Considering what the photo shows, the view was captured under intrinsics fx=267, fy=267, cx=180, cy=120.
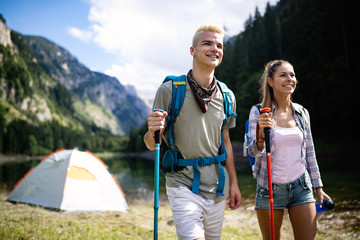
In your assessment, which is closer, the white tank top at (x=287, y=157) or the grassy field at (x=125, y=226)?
the white tank top at (x=287, y=157)

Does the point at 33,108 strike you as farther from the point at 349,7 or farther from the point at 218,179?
the point at 218,179

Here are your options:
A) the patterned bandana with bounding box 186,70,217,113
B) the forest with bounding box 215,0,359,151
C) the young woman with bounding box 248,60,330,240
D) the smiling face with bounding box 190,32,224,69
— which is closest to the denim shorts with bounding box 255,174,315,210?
the young woman with bounding box 248,60,330,240

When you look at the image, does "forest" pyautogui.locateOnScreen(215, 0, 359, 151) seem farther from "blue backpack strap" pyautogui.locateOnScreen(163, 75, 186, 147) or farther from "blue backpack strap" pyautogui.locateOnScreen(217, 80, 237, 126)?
"blue backpack strap" pyautogui.locateOnScreen(163, 75, 186, 147)

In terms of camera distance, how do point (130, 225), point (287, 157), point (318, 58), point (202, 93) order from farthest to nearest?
point (318, 58) < point (130, 225) < point (287, 157) < point (202, 93)

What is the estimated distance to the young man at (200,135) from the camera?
2.80 metres

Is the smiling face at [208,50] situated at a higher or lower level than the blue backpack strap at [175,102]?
higher

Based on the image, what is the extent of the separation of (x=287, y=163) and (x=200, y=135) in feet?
4.12

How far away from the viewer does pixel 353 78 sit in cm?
3984

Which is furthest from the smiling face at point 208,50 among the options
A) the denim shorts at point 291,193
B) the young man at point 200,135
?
the denim shorts at point 291,193

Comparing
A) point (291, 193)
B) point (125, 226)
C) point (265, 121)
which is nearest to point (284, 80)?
point (265, 121)

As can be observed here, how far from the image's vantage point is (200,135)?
303 cm

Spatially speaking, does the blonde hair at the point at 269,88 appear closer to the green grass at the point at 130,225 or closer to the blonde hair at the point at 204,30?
the blonde hair at the point at 204,30

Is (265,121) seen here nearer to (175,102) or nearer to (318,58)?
(175,102)

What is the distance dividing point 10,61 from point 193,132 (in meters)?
218
